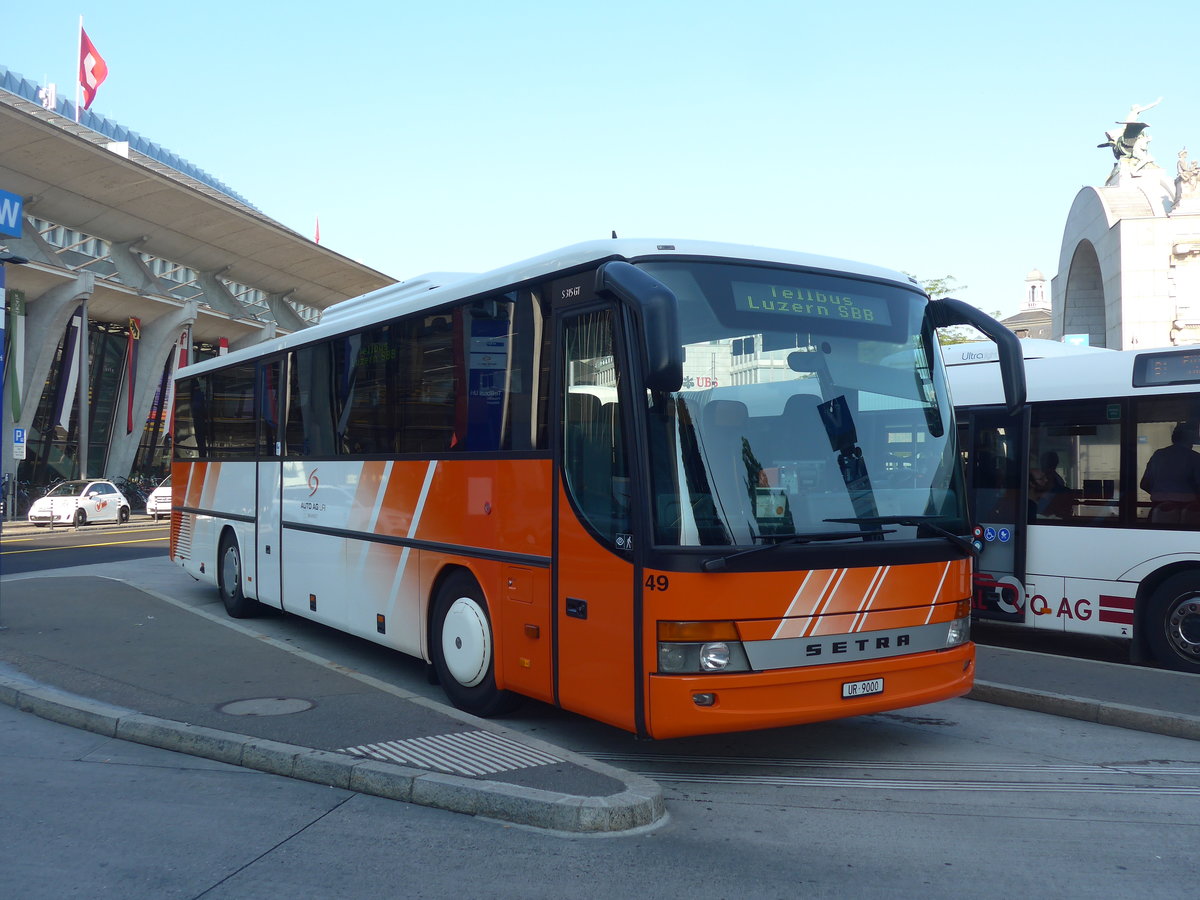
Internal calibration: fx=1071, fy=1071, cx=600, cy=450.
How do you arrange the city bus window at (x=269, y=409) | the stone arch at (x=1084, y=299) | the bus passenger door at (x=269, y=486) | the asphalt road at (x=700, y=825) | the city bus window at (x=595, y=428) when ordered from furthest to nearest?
the stone arch at (x=1084, y=299) → the city bus window at (x=269, y=409) → the bus passenger door at (x=269, y=486) → the city bus window at (x=595, y=428) → the asphalt road at (x=700, y=825)

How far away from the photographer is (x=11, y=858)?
15.8 ft

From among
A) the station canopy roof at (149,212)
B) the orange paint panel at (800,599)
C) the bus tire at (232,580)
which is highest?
the station canopy roof at (149,212)

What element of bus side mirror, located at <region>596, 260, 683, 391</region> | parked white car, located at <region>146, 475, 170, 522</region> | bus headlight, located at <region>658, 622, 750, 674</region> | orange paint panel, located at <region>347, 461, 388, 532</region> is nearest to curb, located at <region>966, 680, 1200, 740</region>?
bus headlight, located at <region>658, 622, 750, 674</region>

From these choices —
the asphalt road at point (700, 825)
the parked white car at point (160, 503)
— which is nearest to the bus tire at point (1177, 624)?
the asphalt road at point (700, 825)

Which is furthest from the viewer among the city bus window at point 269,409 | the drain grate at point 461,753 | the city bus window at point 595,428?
the city bus window at point 269,409

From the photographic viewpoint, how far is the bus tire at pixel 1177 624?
9.26 meters

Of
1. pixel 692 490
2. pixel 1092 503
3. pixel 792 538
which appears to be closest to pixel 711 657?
pixel 792 538

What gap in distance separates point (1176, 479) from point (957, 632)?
400 cm

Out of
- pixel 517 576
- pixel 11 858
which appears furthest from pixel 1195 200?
pixel 11 858

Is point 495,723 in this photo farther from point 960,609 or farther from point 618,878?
point 960,609

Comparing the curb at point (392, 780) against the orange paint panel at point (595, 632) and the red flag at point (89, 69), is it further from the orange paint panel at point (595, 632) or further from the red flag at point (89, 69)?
the red flag at point (89, 69)

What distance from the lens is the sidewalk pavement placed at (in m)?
5.53

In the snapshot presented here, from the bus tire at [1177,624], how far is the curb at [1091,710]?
192 cm

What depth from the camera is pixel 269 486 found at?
11562 mm
